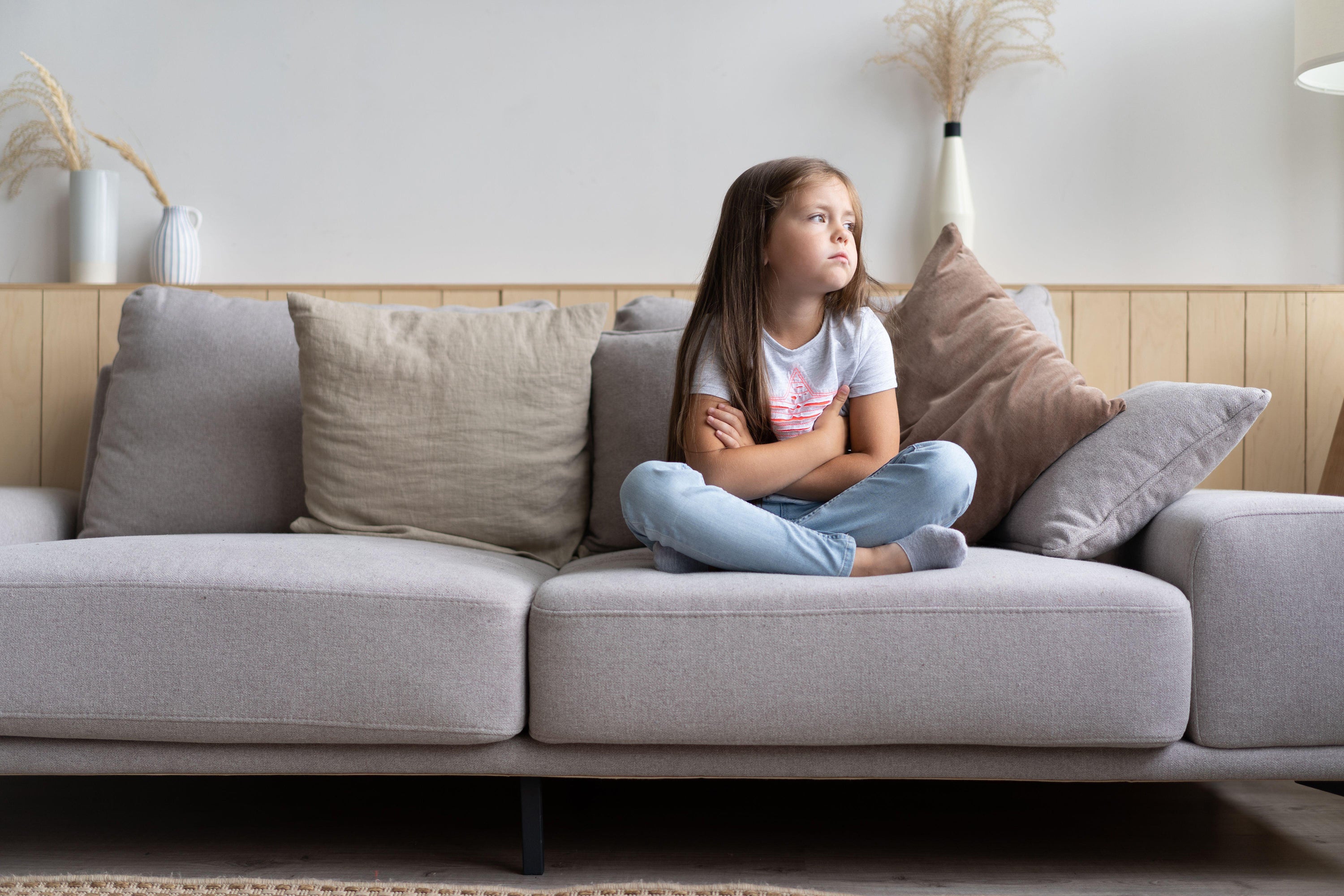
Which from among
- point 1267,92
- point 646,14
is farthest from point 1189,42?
point 646,14

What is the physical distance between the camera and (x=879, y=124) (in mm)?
2229

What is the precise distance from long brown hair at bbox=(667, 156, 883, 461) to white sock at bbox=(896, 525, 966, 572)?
1.03ft

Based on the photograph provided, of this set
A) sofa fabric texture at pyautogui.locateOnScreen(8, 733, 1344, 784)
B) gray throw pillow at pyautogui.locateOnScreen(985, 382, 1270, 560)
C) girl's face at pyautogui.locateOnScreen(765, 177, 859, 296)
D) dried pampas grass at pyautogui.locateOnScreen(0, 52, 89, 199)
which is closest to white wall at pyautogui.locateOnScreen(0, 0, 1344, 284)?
dried pampas grass at pyautogui.locateOnScreen(0, 52, 89, 199)

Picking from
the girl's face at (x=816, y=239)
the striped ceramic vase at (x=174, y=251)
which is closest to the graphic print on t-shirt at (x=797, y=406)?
the girl's face at (x=816, y=239)

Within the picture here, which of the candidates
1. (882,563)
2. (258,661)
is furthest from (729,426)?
(258,661)

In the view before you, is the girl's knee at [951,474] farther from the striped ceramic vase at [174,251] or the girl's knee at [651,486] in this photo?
the striped ceramic vase at [174,251]

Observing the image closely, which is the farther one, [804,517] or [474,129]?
[474,129]

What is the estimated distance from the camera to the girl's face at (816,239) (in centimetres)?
143

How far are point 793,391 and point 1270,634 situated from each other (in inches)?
27.3

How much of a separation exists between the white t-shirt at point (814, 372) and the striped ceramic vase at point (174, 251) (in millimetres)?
1343

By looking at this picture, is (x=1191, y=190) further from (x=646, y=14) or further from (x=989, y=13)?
(x=646, y=14)

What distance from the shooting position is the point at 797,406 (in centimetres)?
147

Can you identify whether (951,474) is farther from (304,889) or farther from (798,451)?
(304,889)

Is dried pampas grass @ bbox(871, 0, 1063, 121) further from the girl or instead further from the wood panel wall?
the girl
